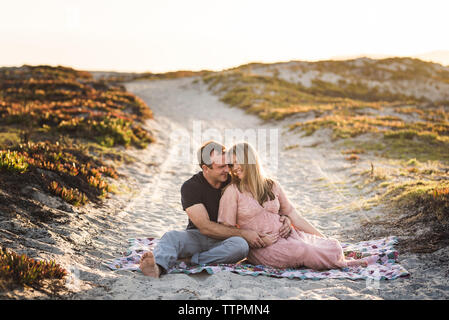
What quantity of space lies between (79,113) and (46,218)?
11.4 metres

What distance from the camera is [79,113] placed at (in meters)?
16.8

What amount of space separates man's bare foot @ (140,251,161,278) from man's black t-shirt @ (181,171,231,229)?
0.86 m

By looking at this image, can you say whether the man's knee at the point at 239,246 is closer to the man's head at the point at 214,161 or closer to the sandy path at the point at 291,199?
the sandy path at the point at 291,199

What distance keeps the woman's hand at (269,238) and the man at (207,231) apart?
0.06m

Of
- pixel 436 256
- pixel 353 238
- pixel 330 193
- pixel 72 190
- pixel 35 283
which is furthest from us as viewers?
pixel 330 193

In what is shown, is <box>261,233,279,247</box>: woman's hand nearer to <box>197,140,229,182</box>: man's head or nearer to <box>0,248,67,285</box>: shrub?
<box>197,140,229,182</box>: man's head

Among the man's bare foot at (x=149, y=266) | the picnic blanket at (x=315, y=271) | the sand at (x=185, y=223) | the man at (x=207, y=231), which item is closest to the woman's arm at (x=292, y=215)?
the man at (x=207, y=231)

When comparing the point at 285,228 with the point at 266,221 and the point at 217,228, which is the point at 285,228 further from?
the point at 217,228

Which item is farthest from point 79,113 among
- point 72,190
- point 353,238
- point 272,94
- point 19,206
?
point 272,94

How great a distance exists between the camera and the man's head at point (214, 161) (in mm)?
5195

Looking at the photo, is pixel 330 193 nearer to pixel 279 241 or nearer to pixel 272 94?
pixel 279 241

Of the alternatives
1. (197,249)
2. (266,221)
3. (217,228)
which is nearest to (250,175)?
(266,221)

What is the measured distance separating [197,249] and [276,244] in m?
1.18

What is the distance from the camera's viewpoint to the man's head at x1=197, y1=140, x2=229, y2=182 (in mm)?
5195
